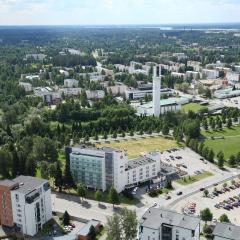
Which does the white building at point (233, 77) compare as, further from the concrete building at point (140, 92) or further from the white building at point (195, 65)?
the concrete building at point (140, 92)

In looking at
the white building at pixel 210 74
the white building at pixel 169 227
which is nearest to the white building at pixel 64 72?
the white building at pixel 210 74

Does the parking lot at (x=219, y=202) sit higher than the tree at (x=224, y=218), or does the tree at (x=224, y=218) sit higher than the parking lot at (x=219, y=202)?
the tree at (x=224, y=218)

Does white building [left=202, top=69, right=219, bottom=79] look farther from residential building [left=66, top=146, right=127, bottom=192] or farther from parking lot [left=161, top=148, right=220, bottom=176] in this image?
residential building [left=66, top=146, right=127, bottom=192]

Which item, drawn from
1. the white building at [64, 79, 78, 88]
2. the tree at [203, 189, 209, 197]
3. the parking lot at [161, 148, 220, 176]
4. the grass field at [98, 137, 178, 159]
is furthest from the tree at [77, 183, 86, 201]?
the white building at [64, 79, 78, 88]

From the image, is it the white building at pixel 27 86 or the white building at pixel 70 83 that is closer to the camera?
the white building at pixel 27 86

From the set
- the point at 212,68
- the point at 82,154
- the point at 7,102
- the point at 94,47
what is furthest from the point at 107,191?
the point at 94,47

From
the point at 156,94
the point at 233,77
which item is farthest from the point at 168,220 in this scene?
the point at 233,77

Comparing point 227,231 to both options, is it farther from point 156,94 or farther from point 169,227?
point 156,94
